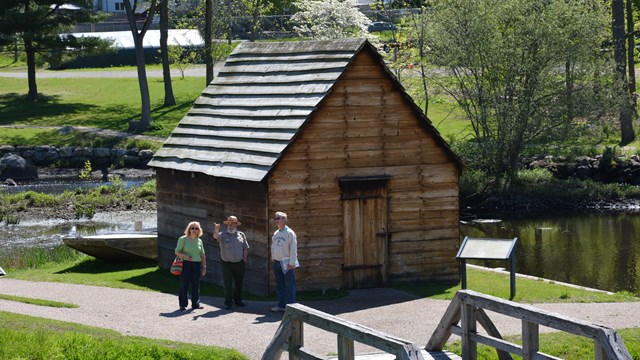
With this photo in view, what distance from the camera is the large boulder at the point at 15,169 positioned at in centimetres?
5022

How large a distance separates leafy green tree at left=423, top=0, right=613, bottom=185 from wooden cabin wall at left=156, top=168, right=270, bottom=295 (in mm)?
21998

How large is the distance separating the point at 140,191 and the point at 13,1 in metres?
20.7

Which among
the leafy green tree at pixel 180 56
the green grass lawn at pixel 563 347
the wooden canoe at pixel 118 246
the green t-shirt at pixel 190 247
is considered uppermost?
the leafy green tree at pixel 180 56

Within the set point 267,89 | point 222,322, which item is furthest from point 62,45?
point 222,322

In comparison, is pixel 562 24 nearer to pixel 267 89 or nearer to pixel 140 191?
pixel 140 191

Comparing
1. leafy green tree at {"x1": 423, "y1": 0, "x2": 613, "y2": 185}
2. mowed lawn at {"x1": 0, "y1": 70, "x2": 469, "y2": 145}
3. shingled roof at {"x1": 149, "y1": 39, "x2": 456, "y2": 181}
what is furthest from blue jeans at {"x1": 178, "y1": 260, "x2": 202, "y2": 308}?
mowed lawn at {"x1": 0, "y1": 70, "x2": 469, "y2": 145}

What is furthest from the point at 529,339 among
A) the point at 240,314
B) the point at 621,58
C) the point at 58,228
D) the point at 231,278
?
the point at 621,58

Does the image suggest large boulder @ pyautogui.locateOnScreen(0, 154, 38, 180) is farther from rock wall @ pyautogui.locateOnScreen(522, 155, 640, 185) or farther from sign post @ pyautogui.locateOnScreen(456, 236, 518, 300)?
sign post @ pyautogui.locateOnScreen(456, 236, 518, 300)

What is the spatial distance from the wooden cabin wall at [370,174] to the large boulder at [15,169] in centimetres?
3037

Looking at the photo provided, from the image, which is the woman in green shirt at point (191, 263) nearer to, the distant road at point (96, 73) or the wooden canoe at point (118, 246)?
the wooden canoe at point (118, 246)

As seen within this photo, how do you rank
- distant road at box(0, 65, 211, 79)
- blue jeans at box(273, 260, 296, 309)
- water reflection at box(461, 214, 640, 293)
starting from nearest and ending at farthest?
blue jeans at box(273, 260, 296, 309) < water reflection at box(461, 214, 640, 293) < distant road at box(0, 65, 211, 79)

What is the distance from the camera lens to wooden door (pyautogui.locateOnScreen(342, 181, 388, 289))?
23.2 meters

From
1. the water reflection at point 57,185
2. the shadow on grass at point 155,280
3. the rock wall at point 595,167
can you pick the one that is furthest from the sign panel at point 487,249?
the water reflection at point 57,185

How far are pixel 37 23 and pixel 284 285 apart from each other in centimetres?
4219
